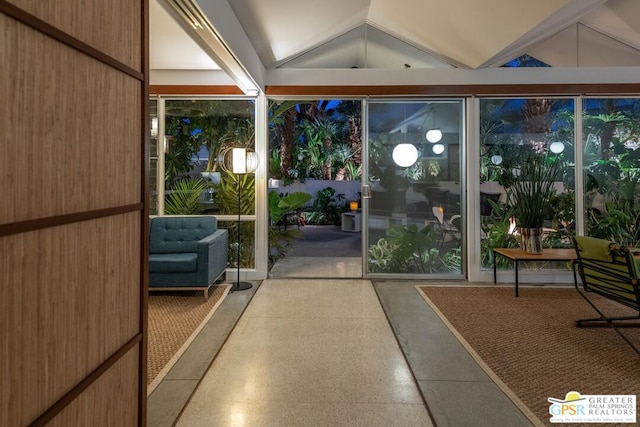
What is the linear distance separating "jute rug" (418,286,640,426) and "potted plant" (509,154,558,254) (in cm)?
62

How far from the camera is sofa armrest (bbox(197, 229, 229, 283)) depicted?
356 cm

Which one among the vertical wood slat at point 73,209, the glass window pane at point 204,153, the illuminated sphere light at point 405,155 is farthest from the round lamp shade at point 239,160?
the vertical wood slat at point 73,209

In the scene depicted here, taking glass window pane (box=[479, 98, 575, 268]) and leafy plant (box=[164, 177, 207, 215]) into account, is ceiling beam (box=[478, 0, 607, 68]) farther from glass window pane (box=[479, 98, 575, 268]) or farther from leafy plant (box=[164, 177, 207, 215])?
leafy plant (box=[164, 177, 207, 215])

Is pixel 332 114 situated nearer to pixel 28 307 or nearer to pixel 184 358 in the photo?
pixel 184 358

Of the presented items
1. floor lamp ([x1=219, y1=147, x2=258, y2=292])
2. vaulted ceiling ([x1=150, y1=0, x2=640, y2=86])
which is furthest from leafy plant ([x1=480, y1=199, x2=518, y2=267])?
floor lamp ([x1=219, y1=147, x2=258, y2=292])

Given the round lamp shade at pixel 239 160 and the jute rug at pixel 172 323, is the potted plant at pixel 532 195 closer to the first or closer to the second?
the round lamp shade at pixel 239 160

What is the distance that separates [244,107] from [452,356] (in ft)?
11.7

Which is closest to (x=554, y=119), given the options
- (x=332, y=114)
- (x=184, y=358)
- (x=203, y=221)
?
(x=203, y=221)

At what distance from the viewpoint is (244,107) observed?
14.6 feet

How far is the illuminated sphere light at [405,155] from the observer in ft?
14.4

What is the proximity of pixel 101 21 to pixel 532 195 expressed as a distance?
13.3ft

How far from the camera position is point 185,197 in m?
4.48

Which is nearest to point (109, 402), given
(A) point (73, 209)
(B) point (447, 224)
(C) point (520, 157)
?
(A) point (73, 209)

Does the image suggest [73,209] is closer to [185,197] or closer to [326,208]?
[185,197]
